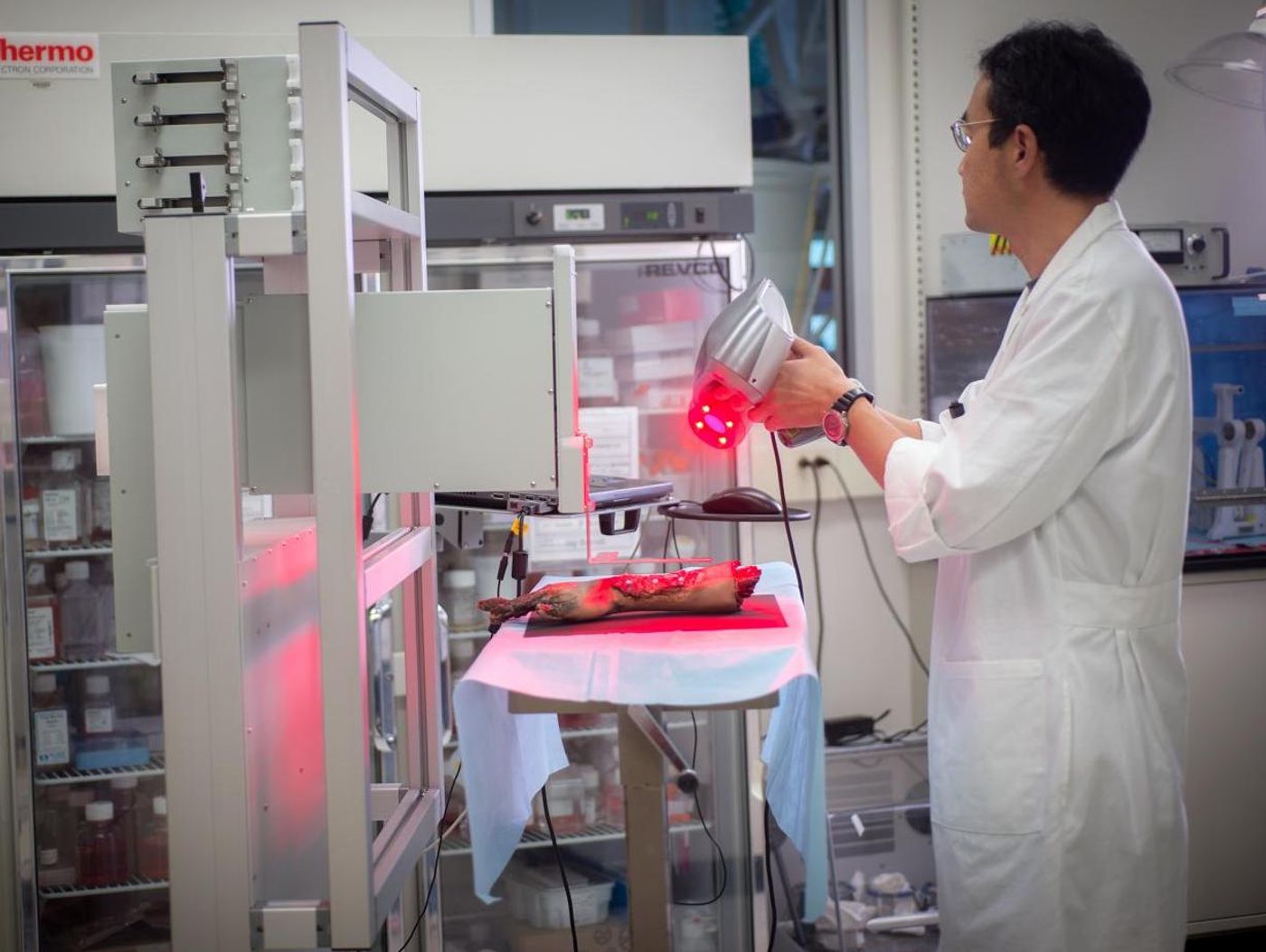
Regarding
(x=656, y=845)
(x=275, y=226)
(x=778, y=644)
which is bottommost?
(x=656, y=845)

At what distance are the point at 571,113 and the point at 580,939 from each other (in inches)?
84.9

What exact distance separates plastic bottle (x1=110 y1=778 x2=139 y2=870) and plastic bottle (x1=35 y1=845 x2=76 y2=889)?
0.14 m

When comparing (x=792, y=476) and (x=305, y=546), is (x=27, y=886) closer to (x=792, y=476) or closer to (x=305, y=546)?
(x=305, y=546)

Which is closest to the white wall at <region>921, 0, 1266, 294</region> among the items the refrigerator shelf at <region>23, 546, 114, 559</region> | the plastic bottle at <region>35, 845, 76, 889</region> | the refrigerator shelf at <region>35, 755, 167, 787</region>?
the refrigerator shelf at <region>23, 546, 114, 559</region>

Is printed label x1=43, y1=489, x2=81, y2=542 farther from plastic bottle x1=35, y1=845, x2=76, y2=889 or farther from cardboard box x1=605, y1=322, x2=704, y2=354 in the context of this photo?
cardboard box x1=605, y1=322, x2=704, y2=354

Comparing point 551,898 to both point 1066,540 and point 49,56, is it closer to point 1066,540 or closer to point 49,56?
point 1066,540

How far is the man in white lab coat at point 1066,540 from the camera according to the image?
1.66 m

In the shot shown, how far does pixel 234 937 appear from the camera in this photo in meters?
1.60

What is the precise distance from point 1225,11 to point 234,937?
12.4 feet

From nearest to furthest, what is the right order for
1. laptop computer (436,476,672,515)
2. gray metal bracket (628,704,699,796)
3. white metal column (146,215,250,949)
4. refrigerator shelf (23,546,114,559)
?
gray metal bracket (628,704,699,796) → white metal column (146,215,250,949) → laptop computer (436,476,672,515) → refrigerator shelf (23,546,114,559)

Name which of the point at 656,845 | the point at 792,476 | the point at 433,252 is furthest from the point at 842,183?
the point at 656,845

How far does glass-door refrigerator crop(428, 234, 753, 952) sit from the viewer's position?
3.20 m

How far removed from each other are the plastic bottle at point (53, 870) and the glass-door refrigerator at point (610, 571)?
3.20 ft

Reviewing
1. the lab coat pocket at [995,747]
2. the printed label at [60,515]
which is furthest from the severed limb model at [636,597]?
the printed label at [60,515]
